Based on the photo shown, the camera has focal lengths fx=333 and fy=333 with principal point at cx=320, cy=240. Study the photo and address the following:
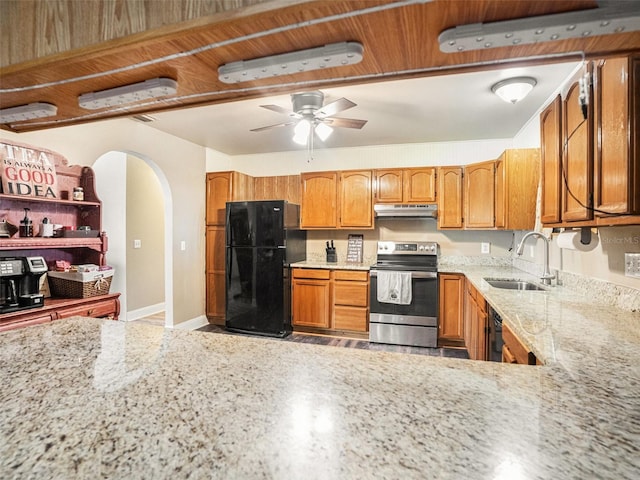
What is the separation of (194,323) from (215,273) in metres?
0.71

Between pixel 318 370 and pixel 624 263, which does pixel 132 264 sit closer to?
pixel 318 370

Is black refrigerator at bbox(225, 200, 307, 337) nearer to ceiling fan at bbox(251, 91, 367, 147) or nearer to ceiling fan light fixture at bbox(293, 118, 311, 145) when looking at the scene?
ceiling fan light fixture at bbox(293, 118, 311, 145)

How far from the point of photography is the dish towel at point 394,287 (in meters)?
3.71

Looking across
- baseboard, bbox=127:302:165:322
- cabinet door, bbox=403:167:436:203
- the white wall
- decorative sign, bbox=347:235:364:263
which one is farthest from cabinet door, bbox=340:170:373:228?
baseboard, bbox=127:302:165:322

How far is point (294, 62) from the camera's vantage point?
2.83 ft

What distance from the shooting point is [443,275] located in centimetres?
373

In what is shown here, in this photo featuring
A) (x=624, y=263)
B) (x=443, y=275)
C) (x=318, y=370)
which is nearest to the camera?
(x=318, y=370)

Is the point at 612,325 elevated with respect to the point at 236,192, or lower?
lower

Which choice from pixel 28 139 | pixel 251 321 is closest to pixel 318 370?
pixel 28 139

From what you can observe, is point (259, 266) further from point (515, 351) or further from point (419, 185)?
point (515, 351)

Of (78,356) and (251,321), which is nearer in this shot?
(78,356)

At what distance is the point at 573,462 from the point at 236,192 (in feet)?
14.4

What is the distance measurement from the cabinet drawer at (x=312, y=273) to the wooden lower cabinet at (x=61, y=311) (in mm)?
1966

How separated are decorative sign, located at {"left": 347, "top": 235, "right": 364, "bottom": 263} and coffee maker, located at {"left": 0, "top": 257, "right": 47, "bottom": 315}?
3202 millimetres
